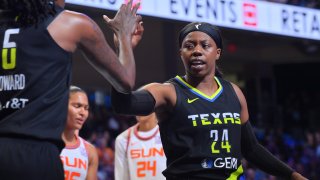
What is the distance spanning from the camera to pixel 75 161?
605 cm

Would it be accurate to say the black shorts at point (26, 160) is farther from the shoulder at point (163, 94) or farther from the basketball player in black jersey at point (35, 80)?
the shoulder at point (163, 94)

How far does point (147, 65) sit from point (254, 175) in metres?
4.87

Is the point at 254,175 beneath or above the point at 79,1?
beneath

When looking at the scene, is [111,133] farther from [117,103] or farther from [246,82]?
[117,103]

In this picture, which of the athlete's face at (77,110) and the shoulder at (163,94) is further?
the athlete's face at (77,110)

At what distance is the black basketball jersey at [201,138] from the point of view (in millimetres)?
4203

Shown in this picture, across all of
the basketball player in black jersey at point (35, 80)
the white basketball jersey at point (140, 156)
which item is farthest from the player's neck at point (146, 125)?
the basketball player in black jersey at point (35, 80)

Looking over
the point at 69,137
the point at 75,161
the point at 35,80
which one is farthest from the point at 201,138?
the point at 69,137

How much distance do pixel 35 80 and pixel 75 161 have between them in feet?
10.6

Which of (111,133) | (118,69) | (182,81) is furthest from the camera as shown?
(111,133)

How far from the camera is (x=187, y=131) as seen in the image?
4230 mm

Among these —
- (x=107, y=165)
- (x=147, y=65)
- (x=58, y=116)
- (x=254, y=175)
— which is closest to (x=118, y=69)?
(x=58, y=116)

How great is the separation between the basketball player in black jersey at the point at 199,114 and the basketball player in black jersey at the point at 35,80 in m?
1.02

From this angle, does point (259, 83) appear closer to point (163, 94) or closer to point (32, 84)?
point (163, 94)
